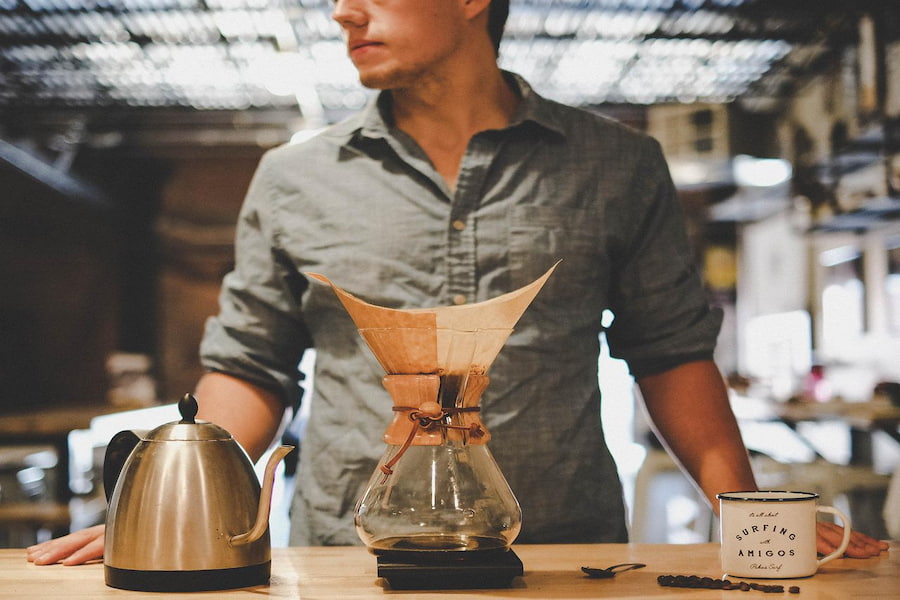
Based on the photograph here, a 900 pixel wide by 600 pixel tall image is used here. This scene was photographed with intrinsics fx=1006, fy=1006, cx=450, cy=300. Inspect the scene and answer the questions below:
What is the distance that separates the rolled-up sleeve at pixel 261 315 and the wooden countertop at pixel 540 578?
0.43 metres

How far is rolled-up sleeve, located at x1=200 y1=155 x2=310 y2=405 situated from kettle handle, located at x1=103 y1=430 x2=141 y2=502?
490 mm

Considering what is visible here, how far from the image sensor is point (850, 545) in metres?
1.20

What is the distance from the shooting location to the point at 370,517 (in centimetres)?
102

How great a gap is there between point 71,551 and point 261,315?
1.86 feet

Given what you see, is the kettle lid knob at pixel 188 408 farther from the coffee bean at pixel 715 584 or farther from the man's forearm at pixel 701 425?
the man's forearm at pixel 701 425

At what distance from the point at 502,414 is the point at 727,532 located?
0.55 metres

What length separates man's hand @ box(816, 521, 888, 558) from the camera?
1192 mm

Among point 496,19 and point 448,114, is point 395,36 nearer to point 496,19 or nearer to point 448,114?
point 448,114

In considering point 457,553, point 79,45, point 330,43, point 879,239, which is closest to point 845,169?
point 879,239

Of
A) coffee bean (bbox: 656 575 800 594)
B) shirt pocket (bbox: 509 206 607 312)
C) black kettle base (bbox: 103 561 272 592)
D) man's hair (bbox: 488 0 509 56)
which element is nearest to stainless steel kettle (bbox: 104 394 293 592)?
black kettle base (bbox: 103 561 272 592)

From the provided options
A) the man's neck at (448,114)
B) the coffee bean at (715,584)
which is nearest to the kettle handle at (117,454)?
the coffee bean at (715,584)

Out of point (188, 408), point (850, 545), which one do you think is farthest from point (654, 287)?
point (188, 408)

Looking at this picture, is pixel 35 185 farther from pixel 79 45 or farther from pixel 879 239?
pixel 879 239

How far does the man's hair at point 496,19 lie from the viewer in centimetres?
182
